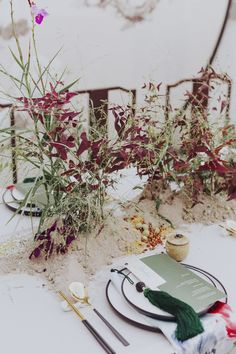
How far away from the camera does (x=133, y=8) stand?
9.11 feet

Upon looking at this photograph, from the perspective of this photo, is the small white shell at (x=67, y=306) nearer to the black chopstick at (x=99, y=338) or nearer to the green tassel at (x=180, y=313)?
the black chopstick at (x=99, y=338)

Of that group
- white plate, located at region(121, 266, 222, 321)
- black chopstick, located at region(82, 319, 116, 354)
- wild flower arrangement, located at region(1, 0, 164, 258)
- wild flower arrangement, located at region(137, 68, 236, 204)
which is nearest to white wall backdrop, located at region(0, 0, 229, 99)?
wild flower arrangement, located at region(137, 68, 236, 204)

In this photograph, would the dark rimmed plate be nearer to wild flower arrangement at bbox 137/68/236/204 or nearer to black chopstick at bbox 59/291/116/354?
black chopstick at bbox 59/291/116/354

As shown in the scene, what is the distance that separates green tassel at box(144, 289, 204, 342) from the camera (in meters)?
0.97

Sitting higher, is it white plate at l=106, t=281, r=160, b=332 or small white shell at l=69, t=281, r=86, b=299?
small white shell at l=69, t=281, r=86, b=299

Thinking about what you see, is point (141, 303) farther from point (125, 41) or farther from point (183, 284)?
point (125, 41)

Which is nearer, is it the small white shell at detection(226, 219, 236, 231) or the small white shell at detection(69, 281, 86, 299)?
the small white shell at detection(69, 281, 86, 299)

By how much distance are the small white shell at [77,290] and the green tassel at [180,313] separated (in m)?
0.16

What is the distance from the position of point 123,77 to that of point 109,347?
2169 mm

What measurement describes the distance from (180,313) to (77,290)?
10.4 inches

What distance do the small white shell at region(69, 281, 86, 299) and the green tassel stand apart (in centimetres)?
16

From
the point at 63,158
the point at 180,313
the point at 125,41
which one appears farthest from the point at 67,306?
the point at 125,41

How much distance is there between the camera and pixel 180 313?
100cm

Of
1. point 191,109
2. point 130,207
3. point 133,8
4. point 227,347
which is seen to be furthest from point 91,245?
point 133,8
